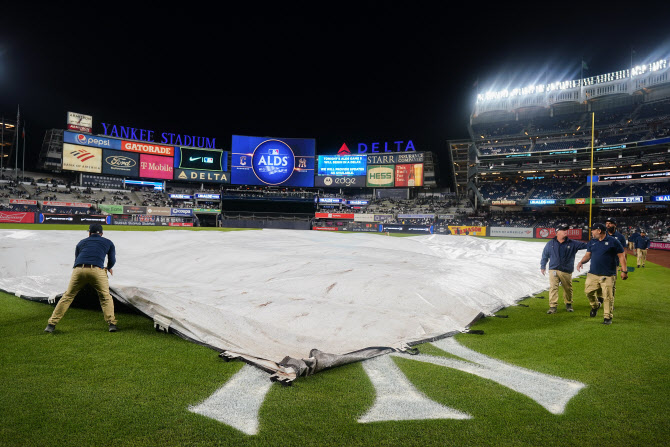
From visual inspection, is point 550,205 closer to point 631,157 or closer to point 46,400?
point 631,157

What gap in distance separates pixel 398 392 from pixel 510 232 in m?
44.9

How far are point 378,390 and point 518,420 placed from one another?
122cm

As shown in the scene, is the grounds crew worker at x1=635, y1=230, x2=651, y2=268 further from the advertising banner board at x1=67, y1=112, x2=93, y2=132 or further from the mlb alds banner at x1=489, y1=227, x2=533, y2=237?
the advertising banner board at x1=67, y1=112, x2=93, y2=132

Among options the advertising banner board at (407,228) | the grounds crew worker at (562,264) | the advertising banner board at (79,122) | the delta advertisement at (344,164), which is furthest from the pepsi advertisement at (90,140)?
the grounds crew worker at (562,264)

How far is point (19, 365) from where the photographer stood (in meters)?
3.76

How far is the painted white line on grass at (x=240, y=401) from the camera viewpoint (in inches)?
111

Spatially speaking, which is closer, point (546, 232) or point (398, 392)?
point (398, 392)

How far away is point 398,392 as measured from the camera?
340 centimetres

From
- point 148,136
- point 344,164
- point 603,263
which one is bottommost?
point 603,263

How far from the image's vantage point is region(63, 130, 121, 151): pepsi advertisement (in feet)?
161

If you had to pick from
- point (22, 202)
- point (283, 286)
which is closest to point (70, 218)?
point (22, 202)

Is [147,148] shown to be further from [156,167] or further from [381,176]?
[381,176]

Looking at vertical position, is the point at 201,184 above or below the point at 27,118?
below

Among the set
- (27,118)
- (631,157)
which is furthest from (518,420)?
(27,118)
